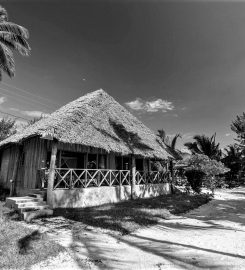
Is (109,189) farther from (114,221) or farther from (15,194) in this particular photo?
(15,194)

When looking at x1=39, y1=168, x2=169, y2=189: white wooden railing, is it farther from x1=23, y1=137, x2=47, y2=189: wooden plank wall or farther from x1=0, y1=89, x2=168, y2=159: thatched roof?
x1=0, y1=89, x2=168, y2=159: thatched roof

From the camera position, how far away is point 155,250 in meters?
4.62

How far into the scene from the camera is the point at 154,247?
15.8 feet

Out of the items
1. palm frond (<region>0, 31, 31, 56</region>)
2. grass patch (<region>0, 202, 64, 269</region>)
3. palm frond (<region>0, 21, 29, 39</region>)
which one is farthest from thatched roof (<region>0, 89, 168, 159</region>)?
palm frond (<region>0, 21, 29, 39</region>)

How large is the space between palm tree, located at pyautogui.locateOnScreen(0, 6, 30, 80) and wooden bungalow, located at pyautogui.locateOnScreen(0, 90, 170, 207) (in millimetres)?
4608

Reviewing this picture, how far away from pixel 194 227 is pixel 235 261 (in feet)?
8.78

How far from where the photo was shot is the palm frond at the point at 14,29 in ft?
41.7

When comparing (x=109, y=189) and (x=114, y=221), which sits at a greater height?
(x=109, y=189)

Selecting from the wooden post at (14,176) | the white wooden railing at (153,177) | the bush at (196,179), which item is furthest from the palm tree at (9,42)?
the bush at (196,179)

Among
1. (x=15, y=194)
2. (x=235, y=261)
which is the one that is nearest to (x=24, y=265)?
(x=235, y=261)

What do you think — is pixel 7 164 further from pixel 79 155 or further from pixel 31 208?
pixel 31 208

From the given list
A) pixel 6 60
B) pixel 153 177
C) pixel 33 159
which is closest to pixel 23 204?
pixel 33 159

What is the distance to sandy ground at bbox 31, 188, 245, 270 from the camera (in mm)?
3900

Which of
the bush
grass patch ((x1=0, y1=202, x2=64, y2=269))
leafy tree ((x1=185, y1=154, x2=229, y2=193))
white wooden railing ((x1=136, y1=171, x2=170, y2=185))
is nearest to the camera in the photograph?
grass patch ((x1=0, y1=202, x2=64, y2=269))
